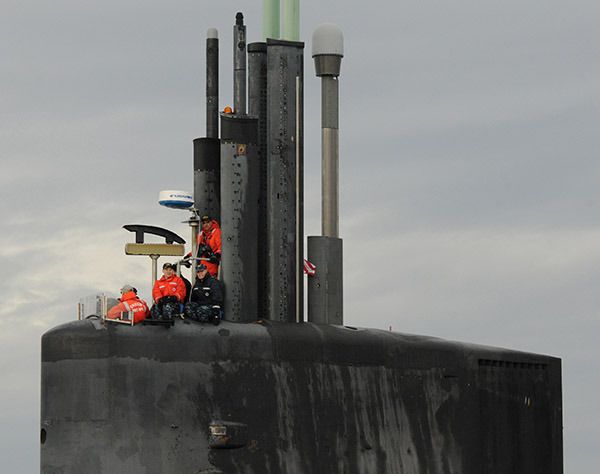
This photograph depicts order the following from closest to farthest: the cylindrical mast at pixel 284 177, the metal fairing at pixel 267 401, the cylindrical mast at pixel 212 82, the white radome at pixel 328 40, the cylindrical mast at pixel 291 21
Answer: the metal fairing at pixel 267 401 → the cylindrical mast at pixel 284 177 → the cylindrical mast at pixel 291 21 → the white radome at pixel 328 40 → the cylindrical mast at pixel 212 82

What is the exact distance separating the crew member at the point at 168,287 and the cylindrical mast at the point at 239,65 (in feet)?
16.7

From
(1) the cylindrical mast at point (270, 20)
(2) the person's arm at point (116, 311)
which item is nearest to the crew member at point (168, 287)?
(2) the person's arm at point (116, 311)

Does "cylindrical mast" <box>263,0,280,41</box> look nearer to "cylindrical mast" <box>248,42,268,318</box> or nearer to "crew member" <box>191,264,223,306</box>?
"cylindrical mast" <box>248,42,268,318</box>

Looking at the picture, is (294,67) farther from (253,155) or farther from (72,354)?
(72,354)

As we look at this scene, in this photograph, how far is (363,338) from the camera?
25906mm

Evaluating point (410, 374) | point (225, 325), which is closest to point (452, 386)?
point (410, 374)

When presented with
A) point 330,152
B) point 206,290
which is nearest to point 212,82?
point 330,152

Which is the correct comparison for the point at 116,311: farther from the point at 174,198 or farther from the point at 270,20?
the point at 270,20

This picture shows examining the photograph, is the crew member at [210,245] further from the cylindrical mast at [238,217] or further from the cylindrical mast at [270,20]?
the cylindrical mast at [270,20]

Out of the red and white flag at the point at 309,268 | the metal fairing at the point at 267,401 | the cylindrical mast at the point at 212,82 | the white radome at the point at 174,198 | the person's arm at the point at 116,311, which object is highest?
the cylindrical mast at the point at 212,82

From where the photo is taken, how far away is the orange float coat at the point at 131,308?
23.5 metres

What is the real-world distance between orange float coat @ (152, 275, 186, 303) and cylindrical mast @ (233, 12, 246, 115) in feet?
17.1

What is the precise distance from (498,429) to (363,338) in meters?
3.78

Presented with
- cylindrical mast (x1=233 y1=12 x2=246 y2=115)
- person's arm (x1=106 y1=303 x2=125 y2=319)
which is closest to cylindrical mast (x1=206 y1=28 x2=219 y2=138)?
cylindrical mast (x1=233 y1=12 x2=246 y2=115)
